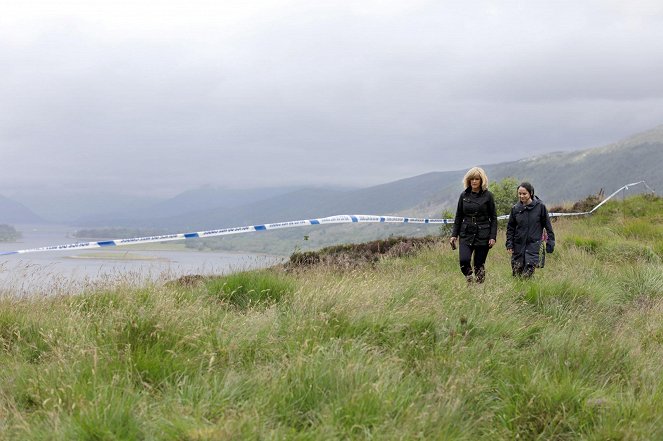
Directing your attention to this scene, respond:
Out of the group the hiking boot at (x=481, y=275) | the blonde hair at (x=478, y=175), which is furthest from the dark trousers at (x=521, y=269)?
the blonde hair at (x=478, y=175)

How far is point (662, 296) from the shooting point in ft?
26.7

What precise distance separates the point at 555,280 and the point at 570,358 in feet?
11.8

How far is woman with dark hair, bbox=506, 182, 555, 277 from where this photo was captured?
9.05 meters

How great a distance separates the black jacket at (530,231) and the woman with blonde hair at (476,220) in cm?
54

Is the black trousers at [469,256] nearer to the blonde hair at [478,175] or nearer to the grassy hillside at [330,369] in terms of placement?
the blonde hair at [478,175]

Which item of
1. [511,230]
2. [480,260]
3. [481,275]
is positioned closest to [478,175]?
[511,230]

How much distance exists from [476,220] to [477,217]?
48 mm

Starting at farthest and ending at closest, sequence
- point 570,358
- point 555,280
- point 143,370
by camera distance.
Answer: point 555,280
point 570,358
point 143,370

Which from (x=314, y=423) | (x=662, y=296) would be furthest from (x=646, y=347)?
(x=314, y=423)

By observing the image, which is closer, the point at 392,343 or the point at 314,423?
the point at 314,423

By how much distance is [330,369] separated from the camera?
378cm

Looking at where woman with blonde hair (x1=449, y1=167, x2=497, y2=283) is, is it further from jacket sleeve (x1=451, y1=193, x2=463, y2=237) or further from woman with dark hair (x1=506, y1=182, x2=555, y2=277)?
woman with dark hair (x1=506, y1=182, x2=555, y2=277)

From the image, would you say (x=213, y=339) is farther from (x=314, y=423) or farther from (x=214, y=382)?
(x=314, y=423)

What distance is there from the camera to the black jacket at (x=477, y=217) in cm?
893
